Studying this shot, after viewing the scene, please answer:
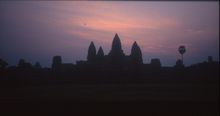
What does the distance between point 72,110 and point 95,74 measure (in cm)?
2441

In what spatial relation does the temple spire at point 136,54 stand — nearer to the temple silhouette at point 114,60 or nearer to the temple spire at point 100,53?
the temple silhouette at point 114,60

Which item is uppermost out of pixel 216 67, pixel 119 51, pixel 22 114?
pixel 119 51

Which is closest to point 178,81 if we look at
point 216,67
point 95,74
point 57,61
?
point 216,67

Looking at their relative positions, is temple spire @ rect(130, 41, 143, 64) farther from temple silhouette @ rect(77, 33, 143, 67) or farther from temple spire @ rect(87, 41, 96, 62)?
temple spire @ rect(87, 41, 96, 62)

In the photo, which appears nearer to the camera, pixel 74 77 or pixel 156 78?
pixel 156 78

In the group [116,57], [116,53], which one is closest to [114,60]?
[116,57]

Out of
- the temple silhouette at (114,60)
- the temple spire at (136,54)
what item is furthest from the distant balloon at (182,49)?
the temple spire at (136,54)

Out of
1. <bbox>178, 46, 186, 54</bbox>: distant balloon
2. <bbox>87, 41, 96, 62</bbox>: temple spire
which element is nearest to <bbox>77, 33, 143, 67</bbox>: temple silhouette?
<bbox>87, 41, 96, 62</bbox>: temple spire

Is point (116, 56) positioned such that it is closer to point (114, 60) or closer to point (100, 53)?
point (114, 60)

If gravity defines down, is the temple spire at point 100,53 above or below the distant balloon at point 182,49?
above

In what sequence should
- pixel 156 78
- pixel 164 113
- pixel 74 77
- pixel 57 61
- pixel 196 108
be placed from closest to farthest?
pixel 164 113
pixel 196 108
pixel 156 78
pixel 74 77
pixel 57 61

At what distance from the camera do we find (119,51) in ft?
181

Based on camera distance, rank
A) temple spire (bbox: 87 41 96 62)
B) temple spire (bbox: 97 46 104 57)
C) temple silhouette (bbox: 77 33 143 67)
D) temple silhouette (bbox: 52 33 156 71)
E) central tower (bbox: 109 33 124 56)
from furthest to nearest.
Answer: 1. temple spire (bbox: 97 46 104 57)
2. temple spire (bbox: 87 41 96 62)
3. central tower (bbox: 109 33 124 56)
4. temple silhouette (bbox: 77 33 143 67)
5. temple silhouette (bbox: 52 33 156 71)

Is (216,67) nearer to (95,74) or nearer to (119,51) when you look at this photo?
(95,74)
